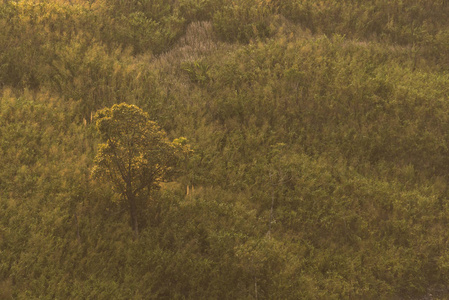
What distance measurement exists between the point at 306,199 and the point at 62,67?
41.6ft

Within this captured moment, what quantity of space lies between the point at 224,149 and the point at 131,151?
521cm

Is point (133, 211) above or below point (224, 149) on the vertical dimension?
above

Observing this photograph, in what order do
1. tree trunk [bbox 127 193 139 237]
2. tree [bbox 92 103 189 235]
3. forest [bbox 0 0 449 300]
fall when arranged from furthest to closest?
tree trunk [bbox 127 193 139 237]
forest [bbox 0 0 449 300]
tree [bbox 92 103 189 235]

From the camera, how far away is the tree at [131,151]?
9500 millimetres

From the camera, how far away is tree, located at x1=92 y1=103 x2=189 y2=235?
9500 mm

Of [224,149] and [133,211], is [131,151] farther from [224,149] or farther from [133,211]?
[224,149]

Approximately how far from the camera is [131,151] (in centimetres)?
973

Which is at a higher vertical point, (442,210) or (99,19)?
(99,19)

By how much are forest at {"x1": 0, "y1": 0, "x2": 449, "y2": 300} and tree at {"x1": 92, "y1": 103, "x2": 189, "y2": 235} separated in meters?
0.05

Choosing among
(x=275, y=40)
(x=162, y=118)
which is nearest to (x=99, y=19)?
(x=162, y=118)

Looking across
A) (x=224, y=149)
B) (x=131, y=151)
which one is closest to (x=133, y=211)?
(x=131, y=151)

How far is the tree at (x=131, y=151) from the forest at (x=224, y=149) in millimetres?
50

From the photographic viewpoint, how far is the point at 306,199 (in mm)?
12859

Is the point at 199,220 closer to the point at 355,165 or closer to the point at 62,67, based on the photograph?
the point at 355,165
